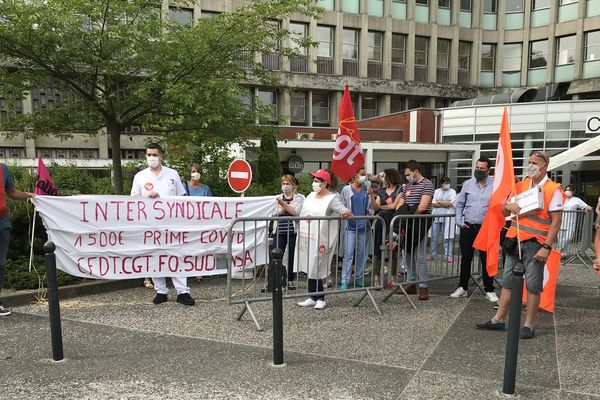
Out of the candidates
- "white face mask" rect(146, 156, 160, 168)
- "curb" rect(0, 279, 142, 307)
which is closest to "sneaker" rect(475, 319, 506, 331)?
"white face mask" rect(146, 156, 160, 168)

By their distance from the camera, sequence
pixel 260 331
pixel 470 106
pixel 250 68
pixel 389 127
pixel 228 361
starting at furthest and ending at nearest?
1. pixel 389 127
2. pixel 470 106
3. pixel 250 68
4. pixel 260 331
5. pixel 228 361

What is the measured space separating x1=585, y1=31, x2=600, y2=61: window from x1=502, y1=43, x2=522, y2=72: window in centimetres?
433

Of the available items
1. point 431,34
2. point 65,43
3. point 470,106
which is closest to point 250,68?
point 65,43

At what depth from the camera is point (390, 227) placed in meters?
6.05

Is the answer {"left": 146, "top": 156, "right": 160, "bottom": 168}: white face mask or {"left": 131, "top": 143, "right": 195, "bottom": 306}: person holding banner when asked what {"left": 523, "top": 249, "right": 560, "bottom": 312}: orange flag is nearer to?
{"left": 131, "top": 143, "right": 195, "bottom": 306}: person holding banner

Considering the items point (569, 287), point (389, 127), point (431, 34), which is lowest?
point (569, 287)

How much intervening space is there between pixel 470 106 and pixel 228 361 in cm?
2634

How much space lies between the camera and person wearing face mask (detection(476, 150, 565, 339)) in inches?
187

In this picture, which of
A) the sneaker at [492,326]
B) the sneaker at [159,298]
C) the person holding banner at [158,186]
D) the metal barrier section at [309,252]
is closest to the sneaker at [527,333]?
the sneaker at [492,326]

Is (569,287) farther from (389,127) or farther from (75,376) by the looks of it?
(389,127)

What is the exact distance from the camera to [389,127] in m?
30.1

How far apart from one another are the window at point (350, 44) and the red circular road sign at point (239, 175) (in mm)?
25862

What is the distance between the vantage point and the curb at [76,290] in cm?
600

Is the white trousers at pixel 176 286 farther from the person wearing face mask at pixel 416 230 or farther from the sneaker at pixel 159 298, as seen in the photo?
the person wearing face mask at pixel 416 230
